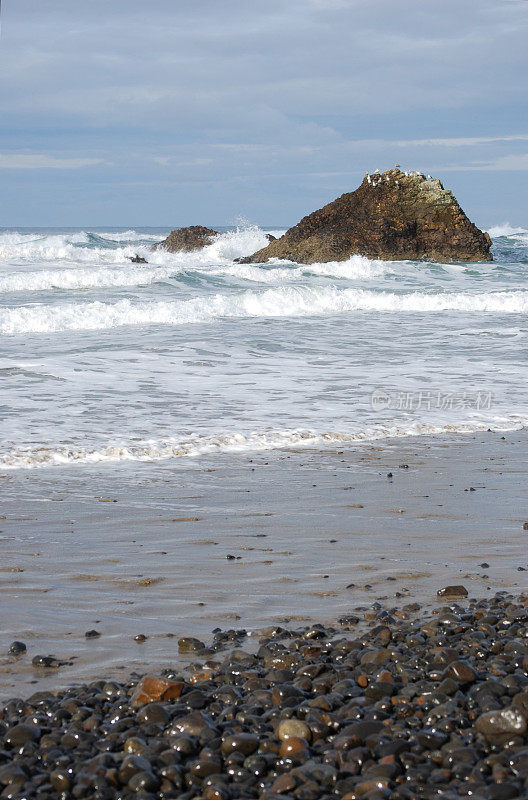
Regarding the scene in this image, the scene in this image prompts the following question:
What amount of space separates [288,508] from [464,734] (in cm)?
280

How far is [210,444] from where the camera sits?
6.86 meters

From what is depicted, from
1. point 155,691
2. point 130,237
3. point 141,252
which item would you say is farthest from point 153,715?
point 130,237

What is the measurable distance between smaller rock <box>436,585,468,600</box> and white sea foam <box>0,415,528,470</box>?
3143 mm

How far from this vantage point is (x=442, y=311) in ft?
63.4

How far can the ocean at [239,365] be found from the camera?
7.20 m

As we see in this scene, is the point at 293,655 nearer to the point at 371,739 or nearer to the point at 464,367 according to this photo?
the point at 371,739

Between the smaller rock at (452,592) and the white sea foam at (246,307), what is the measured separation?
39.5ft

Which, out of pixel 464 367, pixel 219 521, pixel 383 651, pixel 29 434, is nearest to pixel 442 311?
pixel 464 367

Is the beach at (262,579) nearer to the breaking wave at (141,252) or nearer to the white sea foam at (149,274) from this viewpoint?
the white sea foam at (149,274)

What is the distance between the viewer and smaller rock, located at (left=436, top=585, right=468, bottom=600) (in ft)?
12.3

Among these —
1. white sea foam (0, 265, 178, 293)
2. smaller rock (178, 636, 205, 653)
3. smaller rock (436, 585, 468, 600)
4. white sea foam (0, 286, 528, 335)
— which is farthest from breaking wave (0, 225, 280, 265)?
smaller rock (178, 636, 205, 653)

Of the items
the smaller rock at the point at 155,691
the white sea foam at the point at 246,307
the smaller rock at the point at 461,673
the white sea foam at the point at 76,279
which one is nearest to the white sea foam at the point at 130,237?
the white sea foam at the point at 76,279

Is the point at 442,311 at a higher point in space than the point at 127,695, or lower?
higher

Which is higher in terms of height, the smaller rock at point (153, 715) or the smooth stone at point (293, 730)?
the smooth stone at point (293, 730)
